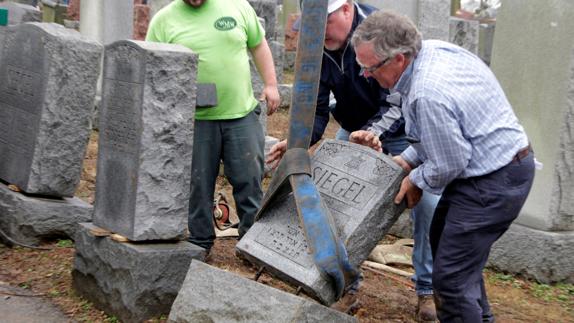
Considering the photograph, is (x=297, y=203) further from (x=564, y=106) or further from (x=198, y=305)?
(x=564, y=106)

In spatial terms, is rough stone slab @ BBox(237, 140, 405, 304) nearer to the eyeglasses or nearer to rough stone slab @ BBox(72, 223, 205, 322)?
the eyeglasses

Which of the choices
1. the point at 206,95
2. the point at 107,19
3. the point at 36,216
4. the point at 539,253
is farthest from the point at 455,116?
the point at 107,19

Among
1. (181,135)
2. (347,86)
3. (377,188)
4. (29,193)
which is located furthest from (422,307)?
(29,193)

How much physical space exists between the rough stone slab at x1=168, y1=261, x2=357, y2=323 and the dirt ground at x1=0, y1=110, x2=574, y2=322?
58 cm

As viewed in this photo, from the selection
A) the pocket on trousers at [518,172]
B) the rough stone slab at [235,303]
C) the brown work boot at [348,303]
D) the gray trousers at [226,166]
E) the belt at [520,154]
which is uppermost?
the belt at [520,154]

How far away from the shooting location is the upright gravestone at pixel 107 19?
28.5 ft

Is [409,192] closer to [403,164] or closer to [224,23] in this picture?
[403,164]

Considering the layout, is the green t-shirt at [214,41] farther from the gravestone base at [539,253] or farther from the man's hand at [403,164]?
the gravestone base at [539,253]

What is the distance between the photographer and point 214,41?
15.7ft

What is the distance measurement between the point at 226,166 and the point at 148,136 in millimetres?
873

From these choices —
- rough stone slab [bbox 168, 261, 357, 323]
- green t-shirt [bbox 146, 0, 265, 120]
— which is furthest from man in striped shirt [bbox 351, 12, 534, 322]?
green t-shirt [bbox 146, 0, 265, 120]

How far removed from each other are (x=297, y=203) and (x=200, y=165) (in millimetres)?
1341

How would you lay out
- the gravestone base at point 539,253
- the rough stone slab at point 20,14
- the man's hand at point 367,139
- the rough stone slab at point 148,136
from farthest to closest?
the rough stone slab at point 20,14 → the gravestone base at point 539,253 → the rough stone slab at point 148,136 → the man's hand at point 367,139

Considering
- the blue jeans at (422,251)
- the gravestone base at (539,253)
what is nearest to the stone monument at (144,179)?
the blue jeans at (422,251)
